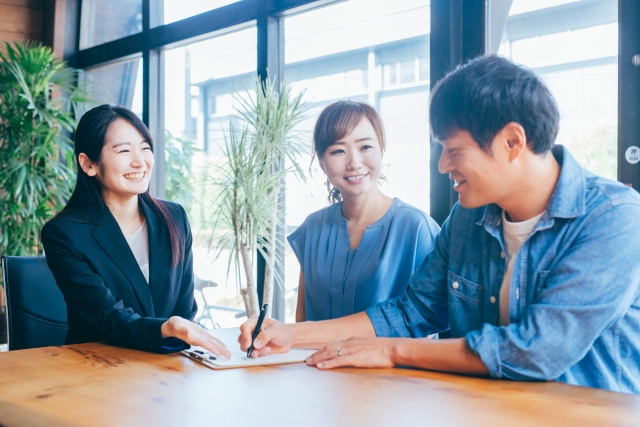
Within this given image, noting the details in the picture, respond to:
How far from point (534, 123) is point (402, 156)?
1702mm

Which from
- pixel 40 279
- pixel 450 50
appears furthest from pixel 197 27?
pixel 40 279

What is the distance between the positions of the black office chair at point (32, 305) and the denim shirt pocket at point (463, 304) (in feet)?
4.57

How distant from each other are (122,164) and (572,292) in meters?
1.52

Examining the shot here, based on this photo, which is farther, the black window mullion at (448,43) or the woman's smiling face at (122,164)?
the black window mullion at (448,43)

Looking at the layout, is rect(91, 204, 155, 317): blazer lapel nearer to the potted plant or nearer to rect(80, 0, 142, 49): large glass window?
the potted plant

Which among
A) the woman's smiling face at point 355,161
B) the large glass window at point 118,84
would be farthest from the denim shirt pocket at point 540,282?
the large glass window at point 118,84

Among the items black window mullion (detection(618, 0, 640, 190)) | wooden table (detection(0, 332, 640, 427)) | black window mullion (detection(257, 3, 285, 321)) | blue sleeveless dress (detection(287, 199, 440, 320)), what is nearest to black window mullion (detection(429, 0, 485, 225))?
black window mullion (detection(618, 0, 640, 190))

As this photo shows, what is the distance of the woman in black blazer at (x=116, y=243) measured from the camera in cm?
176

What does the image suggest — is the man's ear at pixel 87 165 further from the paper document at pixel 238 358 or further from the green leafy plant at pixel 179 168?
the green leafy plant at pixel 179 168

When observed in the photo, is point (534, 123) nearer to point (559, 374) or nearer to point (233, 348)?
point (559, 374)

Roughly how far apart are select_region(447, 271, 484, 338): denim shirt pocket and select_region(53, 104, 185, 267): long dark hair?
0.99 meters

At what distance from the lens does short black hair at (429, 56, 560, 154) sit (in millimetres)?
1213

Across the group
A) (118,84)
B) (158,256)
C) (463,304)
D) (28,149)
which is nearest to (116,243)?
(158,256)

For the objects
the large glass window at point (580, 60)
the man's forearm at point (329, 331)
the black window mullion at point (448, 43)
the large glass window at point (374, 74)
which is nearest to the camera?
the man's forearm at point (329, 331)
